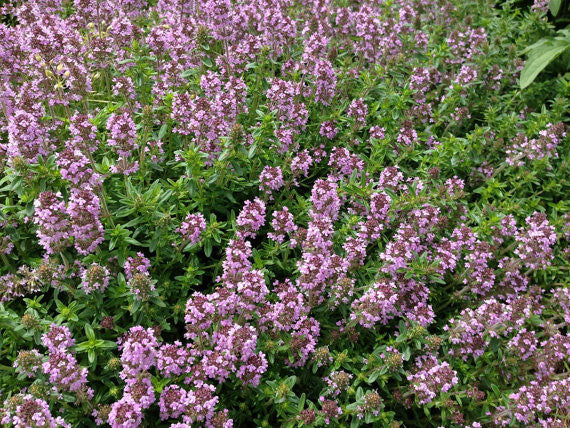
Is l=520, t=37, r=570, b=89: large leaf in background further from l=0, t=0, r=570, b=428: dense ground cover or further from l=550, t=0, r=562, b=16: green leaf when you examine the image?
l=0, t=0, r=570, b=428: dense ground cover

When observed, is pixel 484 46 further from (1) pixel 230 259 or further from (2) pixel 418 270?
(1) pixel 230 259

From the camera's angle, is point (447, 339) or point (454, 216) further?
point (454, 216)

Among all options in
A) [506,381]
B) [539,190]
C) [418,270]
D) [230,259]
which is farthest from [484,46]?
[230,259]

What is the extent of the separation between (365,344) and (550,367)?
6.69 feet

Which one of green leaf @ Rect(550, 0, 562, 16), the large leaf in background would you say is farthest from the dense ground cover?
green leaf @ Rect(550, 0, 562, 16)

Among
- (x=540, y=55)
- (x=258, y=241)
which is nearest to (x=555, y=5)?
(x=540, y=55)

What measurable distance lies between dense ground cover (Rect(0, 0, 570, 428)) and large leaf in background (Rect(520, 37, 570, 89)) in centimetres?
94

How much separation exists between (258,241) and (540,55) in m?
5.93

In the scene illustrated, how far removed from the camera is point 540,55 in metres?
8.02

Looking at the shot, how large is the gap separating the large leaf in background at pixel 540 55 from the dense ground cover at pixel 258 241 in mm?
941

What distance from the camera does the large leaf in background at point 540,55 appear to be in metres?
7.83

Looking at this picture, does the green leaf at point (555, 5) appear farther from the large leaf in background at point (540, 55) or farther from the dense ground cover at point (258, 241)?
the dense ground cover at point (258, 241)

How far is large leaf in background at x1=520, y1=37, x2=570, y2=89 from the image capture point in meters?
7.83

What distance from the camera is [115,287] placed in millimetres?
4566
